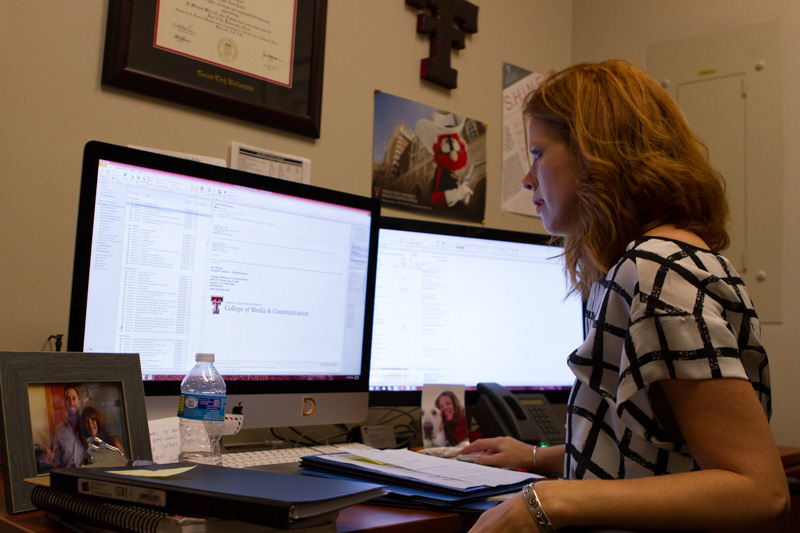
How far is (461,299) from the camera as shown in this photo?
4.98 feet

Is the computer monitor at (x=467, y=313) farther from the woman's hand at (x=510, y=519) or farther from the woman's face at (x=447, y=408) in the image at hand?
the woman's hand at (x=510, y=519)

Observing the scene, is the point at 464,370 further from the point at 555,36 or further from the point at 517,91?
the point at 555,36

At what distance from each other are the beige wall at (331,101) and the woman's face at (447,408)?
0.57 meters

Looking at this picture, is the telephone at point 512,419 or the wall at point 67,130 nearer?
the wall at point 67,130

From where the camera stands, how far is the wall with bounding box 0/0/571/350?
113cm

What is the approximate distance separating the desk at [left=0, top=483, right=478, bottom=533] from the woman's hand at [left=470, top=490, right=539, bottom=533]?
2.9 inches

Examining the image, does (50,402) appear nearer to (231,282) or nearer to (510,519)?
(231,282)

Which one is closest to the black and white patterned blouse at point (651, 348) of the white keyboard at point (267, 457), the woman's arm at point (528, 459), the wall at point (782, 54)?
the woman's arm at point (528, 459)

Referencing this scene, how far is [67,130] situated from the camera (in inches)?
47.0

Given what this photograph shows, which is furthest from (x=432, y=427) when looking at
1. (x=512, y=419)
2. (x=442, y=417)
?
(x=512, y=419)

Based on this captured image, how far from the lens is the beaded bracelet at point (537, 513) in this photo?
72cm

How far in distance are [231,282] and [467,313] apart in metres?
0.60

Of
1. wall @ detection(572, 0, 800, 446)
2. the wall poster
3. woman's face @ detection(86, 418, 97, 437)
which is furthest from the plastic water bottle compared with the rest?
wall @ detection(572, 0, 800, 446)

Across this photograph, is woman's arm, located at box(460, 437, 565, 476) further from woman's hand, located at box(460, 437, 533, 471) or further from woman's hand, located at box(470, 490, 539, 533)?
woman's hand, located at box(470, 490, 539, 533)
